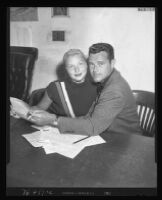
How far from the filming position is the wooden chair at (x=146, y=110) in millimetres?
1604

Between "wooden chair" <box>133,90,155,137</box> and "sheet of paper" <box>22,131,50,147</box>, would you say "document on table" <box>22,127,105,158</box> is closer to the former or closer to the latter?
"sheet of paper" <box>22,131,50,147</box>

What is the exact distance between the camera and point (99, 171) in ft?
3.69

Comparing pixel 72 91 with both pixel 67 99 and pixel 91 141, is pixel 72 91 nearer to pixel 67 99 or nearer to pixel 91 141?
pixel 67 99

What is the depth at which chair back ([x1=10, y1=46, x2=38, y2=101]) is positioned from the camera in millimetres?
1568

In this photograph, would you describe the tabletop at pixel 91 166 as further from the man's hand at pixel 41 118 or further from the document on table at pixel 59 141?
the man's hand at pixel 41 118

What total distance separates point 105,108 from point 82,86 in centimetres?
25

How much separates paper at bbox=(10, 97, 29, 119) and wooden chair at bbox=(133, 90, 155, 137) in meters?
0.71

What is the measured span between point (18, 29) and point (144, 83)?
86cm

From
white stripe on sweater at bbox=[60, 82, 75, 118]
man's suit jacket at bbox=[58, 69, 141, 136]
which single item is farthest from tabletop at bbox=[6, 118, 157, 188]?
white stripe on sweater at bbox=[60, 82, 75, 118]

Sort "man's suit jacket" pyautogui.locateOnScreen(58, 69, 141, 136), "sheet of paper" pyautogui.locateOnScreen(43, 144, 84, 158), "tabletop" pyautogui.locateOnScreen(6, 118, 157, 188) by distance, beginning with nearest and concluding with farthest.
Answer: "tabletop" pyautogui.locateOnScreen(6, 118, 157, 188)
"sheet of paper" pyautogui.locateOnScreen(43, 144, 84, 158)
"man's suit jacket" pyautogui.locateOnScreen(58, 69, 141, 136)

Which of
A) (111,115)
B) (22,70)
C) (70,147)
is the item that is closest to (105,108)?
(111,115)

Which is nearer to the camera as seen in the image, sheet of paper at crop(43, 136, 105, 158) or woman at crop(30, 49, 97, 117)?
sheet of paper at crop(43, 136, 105, 158)
